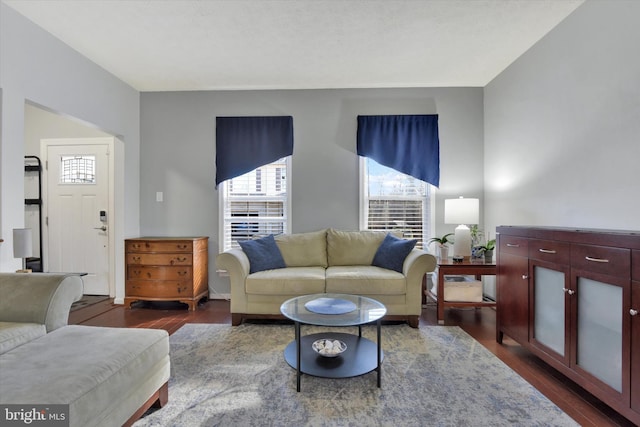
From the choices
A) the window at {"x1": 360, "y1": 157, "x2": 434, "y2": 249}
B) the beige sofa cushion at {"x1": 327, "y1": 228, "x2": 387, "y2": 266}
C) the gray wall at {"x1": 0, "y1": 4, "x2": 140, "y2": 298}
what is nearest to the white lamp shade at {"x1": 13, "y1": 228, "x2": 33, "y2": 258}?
the gray wall at {"x1": 0, "y1": 4, "x2": 140, "y2": 298}

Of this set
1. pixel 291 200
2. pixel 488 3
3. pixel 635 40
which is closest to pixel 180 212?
pixel 291 200

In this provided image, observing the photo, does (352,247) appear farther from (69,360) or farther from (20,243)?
(20,243)

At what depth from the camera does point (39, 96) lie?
258 centimetres

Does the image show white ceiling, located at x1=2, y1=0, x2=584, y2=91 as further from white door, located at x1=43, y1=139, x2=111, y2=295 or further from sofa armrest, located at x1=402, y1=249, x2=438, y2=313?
sofa armrest, located at x1=402, y1=249, x2=438, y2=313

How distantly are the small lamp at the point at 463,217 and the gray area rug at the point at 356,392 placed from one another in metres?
1.03

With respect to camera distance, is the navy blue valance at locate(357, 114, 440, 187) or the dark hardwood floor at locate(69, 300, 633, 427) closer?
the dark hardwood floor at locate(69, 300, 633, 427)

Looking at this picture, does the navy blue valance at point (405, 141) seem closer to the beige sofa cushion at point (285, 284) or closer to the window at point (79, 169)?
the beige sofa cushion at point (285, 284)

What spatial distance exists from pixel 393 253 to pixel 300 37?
2271 millimetres

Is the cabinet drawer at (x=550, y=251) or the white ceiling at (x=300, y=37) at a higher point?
the white ceiling at (x=300, y=37)

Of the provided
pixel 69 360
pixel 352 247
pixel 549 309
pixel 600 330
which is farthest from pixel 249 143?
pixel 600 330

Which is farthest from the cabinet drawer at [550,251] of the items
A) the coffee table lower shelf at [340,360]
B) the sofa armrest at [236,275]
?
the sofa armrest at [236,275]

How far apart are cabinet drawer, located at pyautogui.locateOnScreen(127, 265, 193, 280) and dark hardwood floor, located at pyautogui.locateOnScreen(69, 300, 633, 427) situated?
1.23 feet

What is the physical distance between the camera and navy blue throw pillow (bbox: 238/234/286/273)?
10.4 ft

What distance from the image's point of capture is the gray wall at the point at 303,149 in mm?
3832
